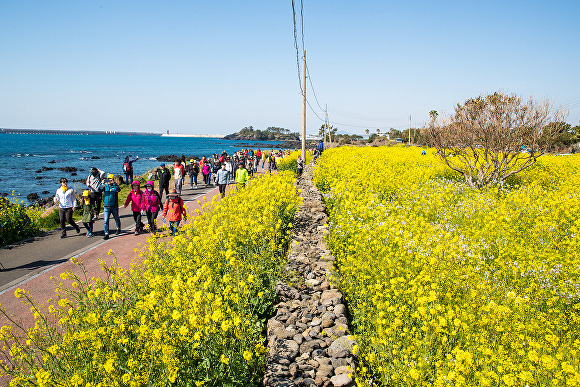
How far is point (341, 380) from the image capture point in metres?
3.70

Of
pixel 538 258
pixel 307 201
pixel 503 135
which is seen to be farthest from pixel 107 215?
pixel 503 135

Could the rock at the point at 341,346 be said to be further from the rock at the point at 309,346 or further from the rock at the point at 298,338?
the rock at the point at 298,338

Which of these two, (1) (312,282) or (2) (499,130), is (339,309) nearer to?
(1) (312,282)

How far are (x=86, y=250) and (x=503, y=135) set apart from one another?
16.3 m

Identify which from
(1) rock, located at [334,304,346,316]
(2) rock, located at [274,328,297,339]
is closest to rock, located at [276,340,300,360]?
(2) rock, located at [274,328,297,339]

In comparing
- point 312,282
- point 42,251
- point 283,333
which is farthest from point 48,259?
point 283,333

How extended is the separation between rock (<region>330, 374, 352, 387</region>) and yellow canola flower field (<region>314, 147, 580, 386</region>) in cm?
18

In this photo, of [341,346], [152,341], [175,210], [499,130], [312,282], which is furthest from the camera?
[499,130]

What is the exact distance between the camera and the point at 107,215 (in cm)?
1080

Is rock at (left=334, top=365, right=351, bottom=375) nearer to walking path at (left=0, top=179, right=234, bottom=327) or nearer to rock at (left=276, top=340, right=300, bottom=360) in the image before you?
rock at (left=276, top=340, right=300, bottom=360)

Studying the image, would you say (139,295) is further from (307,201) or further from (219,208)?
(307,201)

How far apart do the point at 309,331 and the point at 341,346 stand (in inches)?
24.1

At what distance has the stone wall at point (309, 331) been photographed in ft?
12.5

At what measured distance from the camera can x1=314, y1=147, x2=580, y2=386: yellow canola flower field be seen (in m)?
3.46
